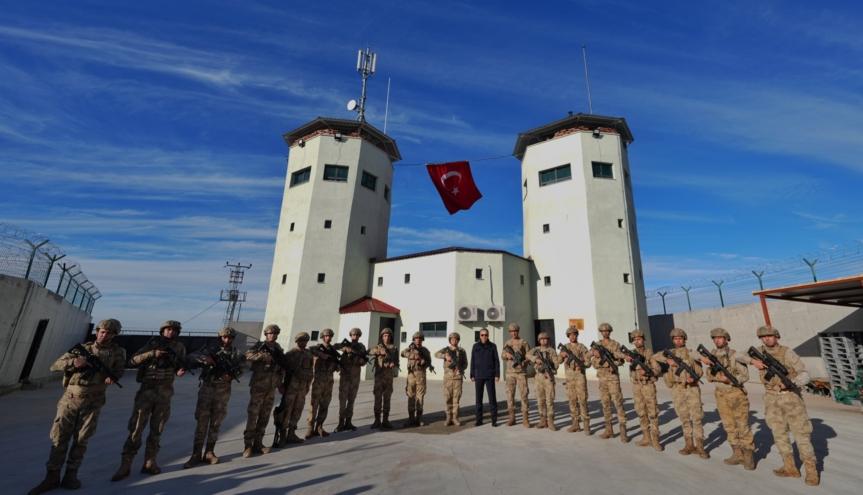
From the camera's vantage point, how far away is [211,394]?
539 centimetres

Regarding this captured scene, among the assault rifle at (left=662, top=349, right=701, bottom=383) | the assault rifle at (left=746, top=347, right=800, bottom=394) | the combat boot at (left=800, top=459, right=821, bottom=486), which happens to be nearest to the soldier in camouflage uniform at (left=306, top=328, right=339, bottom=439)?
the assault rifle at (left=662, top=349, right=701, bottom=383)

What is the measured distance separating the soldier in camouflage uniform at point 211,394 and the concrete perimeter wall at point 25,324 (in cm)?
951

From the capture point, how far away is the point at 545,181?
A: 78.7 ft

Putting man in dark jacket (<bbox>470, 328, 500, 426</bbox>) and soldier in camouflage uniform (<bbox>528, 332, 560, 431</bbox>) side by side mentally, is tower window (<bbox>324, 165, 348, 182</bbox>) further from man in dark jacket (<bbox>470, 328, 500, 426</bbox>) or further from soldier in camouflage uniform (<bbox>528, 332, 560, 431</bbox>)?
soldier in camouflage uniform (<bbox>528, 332, 560, 431</bbox>)

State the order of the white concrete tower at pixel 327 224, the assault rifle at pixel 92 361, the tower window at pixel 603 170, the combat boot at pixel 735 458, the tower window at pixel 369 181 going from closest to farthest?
the assault rifle at pixel 92 361
the combat boot at pixel 735 458
the white concrete tower at pixel 327 224
the tower window at pixel 603 170
the tower window at pixel 369 181

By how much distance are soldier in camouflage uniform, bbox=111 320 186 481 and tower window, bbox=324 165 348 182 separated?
19.2 m

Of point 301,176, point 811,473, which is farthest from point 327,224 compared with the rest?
point 811,473

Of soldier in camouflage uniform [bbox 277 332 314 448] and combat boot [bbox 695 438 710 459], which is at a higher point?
soldier in camouflage uniform [bbox 277 332 314 448]

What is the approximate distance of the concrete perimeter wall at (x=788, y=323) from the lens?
15.7 metres

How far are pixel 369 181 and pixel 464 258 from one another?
28.7ft

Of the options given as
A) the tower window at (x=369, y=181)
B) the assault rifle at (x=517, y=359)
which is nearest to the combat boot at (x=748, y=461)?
the assault rifle at (x=517, y=359)

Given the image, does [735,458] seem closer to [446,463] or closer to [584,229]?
[446,463]

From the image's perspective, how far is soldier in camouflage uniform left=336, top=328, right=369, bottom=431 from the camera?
24.7ft

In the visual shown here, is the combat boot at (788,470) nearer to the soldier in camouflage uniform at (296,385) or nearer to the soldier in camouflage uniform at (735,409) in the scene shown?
the soldier in camouflage uniform at (735,409)
